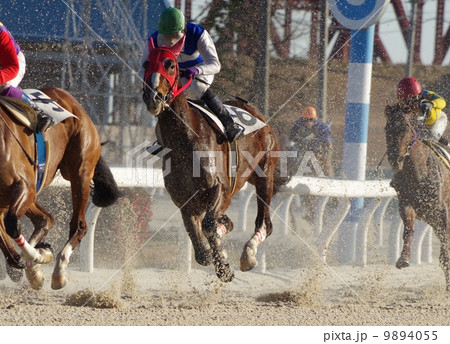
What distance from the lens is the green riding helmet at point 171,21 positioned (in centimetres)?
534

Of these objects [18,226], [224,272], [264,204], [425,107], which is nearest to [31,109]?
[18,226]

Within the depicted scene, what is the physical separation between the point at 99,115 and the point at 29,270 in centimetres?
693

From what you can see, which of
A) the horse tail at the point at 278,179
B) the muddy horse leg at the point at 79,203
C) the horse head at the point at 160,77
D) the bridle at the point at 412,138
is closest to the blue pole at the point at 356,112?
the bridle at the point at 412,138

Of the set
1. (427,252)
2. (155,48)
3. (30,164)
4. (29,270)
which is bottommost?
(427,252)

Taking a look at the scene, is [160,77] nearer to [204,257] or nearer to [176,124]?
[176,124]

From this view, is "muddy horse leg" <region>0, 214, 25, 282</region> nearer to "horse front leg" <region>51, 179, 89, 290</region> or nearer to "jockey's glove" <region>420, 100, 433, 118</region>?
"horse front leg" <region>51, 179, 89, 290</region>

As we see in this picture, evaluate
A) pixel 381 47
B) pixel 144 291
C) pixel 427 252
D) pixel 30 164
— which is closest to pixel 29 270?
pixel 30 164

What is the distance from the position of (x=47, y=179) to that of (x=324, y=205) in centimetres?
345

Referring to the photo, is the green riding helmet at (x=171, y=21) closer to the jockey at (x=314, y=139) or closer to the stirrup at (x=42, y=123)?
the stirrup at (x=42, y=123)

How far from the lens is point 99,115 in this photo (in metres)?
11.9

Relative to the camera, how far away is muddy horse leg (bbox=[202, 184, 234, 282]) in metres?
5.42

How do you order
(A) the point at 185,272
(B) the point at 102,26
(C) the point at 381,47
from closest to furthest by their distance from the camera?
(A) the point at 185,272 < (B) the point at 102,26 < (C) the point at 381,47

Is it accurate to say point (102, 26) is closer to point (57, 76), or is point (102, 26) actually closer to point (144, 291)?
point (57, 76)

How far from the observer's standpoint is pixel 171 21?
5.38 meters
